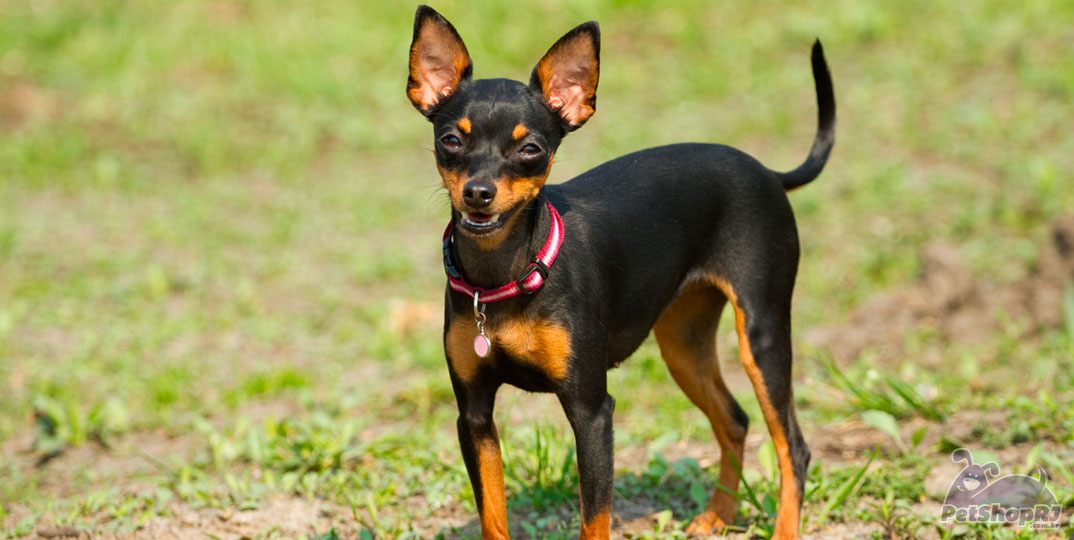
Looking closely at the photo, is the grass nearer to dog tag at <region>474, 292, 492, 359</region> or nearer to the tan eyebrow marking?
dog tag at <region>474, 292, 492, 359</region>

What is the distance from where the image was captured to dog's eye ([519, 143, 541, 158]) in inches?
134

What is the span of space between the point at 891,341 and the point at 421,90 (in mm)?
4300

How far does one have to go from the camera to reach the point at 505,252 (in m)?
3.57

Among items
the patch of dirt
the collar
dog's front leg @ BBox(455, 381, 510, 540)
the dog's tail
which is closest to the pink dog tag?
the collar

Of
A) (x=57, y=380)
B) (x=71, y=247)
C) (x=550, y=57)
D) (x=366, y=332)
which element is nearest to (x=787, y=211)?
(x=550, y=57)

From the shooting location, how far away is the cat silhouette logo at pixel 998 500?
4.27 metres

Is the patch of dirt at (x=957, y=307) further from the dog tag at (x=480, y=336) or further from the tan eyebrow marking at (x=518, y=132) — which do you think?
the tan eyebrow marking at (x=518, y=132)

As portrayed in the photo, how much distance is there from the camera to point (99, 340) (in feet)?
24.3

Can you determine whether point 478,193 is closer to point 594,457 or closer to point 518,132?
point 518,132

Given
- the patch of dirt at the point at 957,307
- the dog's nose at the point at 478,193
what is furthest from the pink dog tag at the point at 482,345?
the patch of dirt at the point at 957,307

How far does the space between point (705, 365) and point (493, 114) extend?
68.3 inches

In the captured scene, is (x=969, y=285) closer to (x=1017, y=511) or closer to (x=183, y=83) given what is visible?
(x=1017, y=511)

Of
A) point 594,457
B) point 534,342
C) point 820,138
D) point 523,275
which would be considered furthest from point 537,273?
point 820,138

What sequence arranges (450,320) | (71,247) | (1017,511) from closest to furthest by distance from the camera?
(450,320)
(1017,511)
(71,247)
